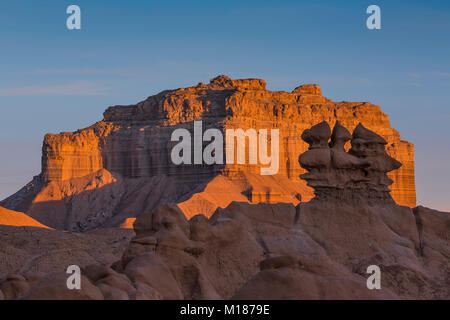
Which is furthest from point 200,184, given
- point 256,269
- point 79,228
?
point 256,269

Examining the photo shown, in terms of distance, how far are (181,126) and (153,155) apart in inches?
252

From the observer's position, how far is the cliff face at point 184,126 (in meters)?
103

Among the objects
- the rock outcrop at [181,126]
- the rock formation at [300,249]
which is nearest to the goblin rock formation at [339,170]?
the rock formation at [300,249]

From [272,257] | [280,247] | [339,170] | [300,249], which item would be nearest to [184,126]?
[339,170]

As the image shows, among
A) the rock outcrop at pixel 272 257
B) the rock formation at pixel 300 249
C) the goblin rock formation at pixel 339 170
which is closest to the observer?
the rock outcrop at pixel 272 257

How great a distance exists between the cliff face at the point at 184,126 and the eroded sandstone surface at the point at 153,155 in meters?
0.15

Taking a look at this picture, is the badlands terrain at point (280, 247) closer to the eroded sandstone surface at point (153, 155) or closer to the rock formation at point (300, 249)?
the rock formation at point (300, 249)

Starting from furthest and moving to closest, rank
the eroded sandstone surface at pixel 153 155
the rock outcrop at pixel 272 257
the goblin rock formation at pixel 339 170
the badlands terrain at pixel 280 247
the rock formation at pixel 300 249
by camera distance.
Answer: the eroded sandstone surface at pixel 153 155, the goblin rock formation at pixel 339 170, the badlands terrain at pixel 280 247, the rock formation at pixel 300 249, the rock outcrop at pixel 272 257

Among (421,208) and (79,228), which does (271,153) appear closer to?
(79,228)

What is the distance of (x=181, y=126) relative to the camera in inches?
4099

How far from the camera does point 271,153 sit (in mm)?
103375

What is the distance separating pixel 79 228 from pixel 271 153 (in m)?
29.5

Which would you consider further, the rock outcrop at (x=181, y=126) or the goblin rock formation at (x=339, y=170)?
the rock outcrop at (x=181, y=126)
